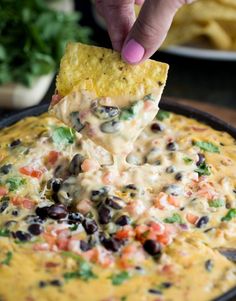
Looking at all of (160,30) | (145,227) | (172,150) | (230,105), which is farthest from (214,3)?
(145,227)

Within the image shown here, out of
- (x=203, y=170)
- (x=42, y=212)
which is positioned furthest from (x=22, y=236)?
(x=203, y=170)

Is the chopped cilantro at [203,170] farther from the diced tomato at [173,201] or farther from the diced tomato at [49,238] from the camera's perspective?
the diced tomato at [49,238]

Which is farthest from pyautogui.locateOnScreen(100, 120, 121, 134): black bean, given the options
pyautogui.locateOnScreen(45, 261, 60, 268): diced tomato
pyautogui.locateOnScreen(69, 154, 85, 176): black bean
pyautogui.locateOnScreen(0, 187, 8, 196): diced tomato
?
pyautogui.locateOnScreen(45, 261, 60, 268): diced tomato

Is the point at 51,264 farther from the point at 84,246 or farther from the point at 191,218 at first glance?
the point at 191,218

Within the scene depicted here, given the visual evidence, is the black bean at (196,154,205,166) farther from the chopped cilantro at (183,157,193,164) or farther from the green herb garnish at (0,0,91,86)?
the green herb garnish at (0,0,91,86)

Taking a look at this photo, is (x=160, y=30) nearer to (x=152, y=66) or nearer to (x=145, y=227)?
(x=152, y=66)

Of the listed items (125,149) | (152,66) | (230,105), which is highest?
(152,66)
